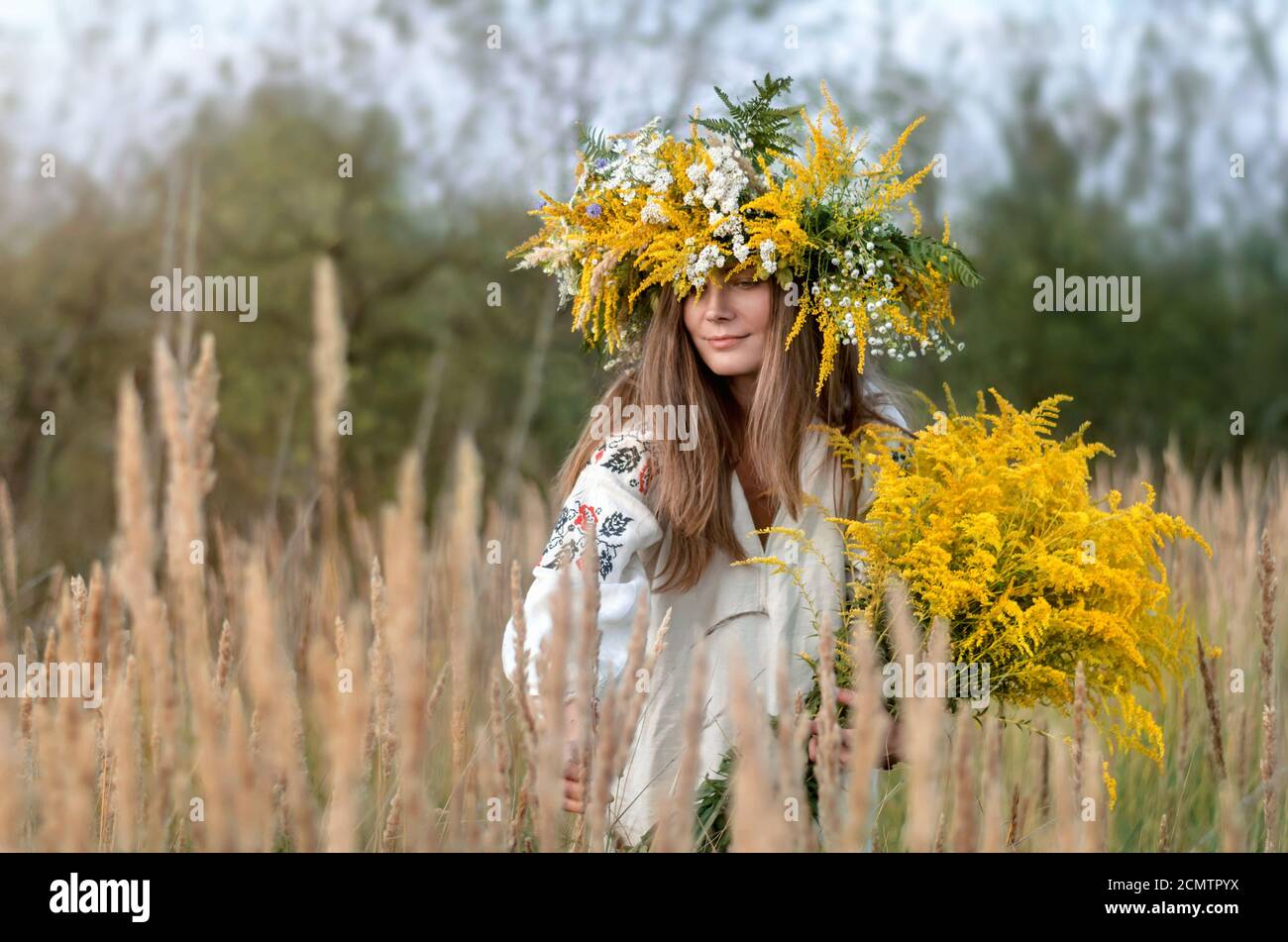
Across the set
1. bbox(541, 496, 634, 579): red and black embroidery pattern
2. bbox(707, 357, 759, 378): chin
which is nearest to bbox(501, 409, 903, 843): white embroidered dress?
bbox(541, 496, 634, 579): red and black embroidery pattern

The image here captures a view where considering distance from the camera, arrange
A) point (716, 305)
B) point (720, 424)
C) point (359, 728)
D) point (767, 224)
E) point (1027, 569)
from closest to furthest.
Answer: point (359, 728)
point (1027, 569)
point (767, 224)
point (716, 305)
point (720, 424)

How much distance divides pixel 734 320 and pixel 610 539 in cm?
54

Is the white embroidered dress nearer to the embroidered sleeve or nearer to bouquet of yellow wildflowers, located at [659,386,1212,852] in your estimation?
the embroidered sleeve

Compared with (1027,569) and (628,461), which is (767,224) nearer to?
(628,461)

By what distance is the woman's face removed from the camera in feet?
8.30

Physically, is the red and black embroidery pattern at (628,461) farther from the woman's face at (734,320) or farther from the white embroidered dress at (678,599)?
the woman's face at (734,320)

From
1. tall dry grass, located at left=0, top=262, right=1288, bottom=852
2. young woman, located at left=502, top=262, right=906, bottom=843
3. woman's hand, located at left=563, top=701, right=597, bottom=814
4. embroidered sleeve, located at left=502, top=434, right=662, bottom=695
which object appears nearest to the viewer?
tall dry grass, located at left=0, top=262, right=1288, bottom=852

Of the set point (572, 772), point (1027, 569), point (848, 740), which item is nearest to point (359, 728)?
point (572, 772)

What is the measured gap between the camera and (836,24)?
22.9 feet

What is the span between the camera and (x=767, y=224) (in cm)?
238

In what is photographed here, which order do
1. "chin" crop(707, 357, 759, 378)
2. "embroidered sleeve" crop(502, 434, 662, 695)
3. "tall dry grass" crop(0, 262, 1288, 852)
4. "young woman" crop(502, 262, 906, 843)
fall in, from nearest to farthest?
"tall dry grass" crop(0, 262, 1288, 852)
"embroidered sleeve" crop(502, 434, 662, 695)
"young woman" crop(502, 262, 906, 843)
"chin" crop(707, 357, 759, 378)

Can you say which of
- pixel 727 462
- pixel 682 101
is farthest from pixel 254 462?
pixel 727 462

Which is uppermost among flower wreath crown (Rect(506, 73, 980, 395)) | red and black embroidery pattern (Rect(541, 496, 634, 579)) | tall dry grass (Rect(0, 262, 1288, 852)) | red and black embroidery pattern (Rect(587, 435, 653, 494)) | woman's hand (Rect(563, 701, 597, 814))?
flower wreath crown (Rect(506, 73, 980, 395))

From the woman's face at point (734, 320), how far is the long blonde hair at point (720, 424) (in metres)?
0.03
